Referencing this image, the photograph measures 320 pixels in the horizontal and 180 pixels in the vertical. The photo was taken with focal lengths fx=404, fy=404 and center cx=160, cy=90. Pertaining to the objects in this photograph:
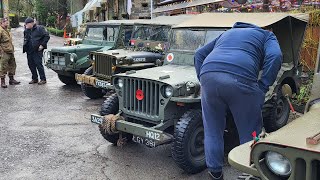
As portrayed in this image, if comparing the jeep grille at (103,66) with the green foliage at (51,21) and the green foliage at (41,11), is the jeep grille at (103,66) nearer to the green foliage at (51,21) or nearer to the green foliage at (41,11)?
the green foliage at (51,21)

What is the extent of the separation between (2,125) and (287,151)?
19.3ft

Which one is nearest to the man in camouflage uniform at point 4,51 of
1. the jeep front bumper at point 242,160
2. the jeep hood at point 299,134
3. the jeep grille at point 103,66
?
the jeep grille at point 103,66

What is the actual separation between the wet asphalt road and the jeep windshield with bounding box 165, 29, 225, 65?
53.6 inches

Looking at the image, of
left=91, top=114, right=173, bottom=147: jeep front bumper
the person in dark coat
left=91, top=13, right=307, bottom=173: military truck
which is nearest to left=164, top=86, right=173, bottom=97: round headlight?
left=91, top=13, right=307, bottom=173: military truck

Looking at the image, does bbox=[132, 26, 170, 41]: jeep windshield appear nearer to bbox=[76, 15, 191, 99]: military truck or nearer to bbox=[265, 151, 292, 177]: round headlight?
bbox=[76, 15, 191, 99]: military truck

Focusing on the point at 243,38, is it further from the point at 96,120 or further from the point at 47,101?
the point at 47,101

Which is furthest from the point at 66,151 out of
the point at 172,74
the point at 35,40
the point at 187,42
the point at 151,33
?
the point at 35,40

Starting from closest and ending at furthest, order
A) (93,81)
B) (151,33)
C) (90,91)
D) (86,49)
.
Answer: (93,81) → (151,33) → (90,91) → (86,49)

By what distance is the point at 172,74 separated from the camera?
17.2 feet

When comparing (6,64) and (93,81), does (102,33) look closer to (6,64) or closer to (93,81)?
(93,81)

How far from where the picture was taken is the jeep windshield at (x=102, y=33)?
30.7ft

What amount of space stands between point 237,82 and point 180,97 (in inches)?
49.1

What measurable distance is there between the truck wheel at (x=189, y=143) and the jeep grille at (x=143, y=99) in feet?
1.41

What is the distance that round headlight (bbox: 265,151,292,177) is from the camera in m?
2.04
